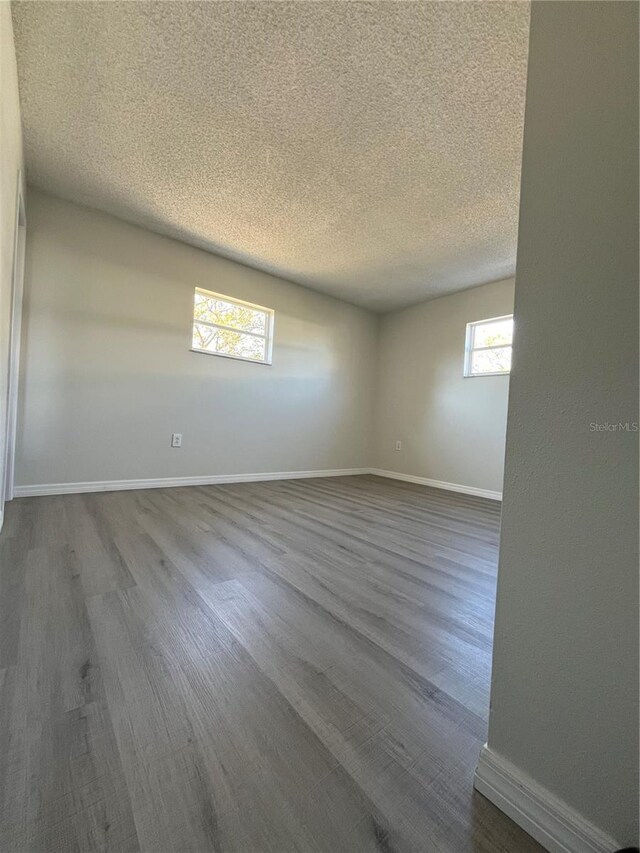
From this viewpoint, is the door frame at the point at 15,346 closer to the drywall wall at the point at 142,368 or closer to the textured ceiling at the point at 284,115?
the drywall wall at the point at 142,368

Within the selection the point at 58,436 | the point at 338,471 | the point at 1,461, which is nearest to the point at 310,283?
the point at 338,471

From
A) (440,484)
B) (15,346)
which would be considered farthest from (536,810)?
(440,484)

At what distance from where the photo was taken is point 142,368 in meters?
3.25

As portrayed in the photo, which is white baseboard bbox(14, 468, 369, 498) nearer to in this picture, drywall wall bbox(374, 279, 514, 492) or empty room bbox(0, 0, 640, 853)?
empty room bbox(0, 0, 640, 853)

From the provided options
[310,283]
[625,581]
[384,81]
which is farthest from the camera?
[310,283]

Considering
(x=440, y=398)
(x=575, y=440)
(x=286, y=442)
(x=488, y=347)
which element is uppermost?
(x=488, y=347)

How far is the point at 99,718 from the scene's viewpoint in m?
0.78

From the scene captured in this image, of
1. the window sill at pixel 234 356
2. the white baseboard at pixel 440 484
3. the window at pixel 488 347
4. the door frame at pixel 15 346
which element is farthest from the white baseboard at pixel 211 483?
the window at pixel 488 347

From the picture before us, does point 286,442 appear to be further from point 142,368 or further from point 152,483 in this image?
point 142,368

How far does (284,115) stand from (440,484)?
3.97 m

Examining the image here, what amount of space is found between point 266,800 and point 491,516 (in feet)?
9.32

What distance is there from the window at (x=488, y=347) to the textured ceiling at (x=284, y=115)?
104 centimetres

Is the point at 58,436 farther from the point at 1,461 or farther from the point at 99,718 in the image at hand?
the point at 99,718

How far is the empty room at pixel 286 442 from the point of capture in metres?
0.54
